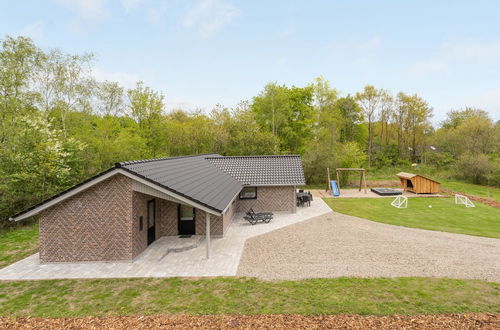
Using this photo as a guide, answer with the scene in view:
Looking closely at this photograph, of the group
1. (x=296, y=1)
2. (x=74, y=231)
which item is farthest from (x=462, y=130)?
(x=74, y=231)

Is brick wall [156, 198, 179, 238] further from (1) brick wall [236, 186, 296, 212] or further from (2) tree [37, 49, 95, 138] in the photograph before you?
(2) tree [37, 49, 95, 138]

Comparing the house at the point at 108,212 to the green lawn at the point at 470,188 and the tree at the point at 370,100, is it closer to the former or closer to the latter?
the green lawn at the point at 470,188

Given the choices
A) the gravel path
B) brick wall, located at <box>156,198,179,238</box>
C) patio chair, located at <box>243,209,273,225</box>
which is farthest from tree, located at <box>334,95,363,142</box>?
brick wall, located at <box>156,198,179,238</box>

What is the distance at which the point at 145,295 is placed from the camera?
6977mm

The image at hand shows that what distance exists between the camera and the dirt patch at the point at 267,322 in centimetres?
550

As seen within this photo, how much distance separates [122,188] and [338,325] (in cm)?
800

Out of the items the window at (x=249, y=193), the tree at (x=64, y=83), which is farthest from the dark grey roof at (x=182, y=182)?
the tree at (x=64, y=83)

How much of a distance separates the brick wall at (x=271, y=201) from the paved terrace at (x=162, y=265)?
221 inches

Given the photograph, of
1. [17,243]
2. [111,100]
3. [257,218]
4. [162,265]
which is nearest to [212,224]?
[257,218]

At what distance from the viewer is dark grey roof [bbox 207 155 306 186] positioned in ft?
56.5

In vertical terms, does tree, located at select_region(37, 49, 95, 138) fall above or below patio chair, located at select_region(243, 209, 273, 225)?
above

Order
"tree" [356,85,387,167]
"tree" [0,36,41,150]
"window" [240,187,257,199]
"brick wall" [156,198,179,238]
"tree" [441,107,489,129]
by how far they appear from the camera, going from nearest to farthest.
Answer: "brick wall" [156,198,179,238] → "tree" [0,36,41,150] → "window" [240,187,257,199] → "tree" [356,85,387,167] → "tree" [441,107,489,129]

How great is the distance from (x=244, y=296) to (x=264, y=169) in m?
12.3

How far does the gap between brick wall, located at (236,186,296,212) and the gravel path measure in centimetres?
351
